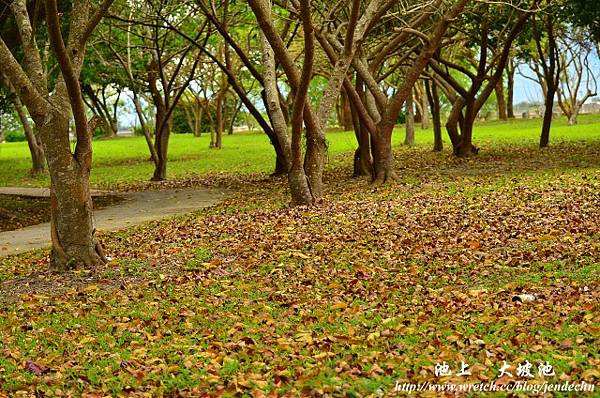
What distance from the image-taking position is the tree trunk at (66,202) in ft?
34.6

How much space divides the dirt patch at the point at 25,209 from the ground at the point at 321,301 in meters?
3.51

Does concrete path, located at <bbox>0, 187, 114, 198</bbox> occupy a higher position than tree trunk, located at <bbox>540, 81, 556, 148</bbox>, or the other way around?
tree trunk, located at <bbox>540, 81, 556, 148</bbox>

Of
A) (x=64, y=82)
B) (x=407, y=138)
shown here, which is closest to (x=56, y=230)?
(x=64, y=82)

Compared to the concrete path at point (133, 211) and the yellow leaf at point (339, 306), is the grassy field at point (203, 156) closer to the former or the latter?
the concrete path at point (133, 211)

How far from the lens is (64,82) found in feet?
35.5

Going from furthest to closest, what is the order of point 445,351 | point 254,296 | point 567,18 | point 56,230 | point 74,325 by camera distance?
point 567,18
point 56,230
point 254,296
point 74,325
point 445,351

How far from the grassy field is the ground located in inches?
522

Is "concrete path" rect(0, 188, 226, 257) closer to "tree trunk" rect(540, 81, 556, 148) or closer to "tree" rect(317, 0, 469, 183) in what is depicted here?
"tree" rect(317, 0, 469, 183)

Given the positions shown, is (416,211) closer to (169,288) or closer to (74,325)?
(169,288)

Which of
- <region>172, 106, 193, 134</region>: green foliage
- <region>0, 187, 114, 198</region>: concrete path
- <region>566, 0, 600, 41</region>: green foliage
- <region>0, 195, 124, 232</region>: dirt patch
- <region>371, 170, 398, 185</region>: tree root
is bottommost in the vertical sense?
<region>0, 195, 124, 232</region>: dirt patch

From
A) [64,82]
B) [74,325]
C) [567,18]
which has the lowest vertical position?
[74,325]

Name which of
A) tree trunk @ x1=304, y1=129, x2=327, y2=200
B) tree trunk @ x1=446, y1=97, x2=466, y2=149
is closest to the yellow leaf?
tree trunk @ x1=304, y1=129, x2=327, y2=200

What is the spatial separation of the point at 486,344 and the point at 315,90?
5637 cm

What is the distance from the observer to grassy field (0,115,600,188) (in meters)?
28.5
